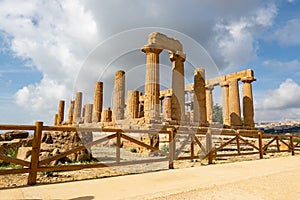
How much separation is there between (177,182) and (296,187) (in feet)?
7.51

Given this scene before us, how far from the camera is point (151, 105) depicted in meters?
18.2

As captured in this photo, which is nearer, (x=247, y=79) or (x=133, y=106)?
(x=133, y=106)

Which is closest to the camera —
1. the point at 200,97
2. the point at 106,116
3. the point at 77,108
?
the point at 200,97

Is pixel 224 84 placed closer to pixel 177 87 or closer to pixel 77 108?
pixel 177 87

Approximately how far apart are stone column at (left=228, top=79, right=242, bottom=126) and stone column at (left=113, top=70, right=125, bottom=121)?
1292cm

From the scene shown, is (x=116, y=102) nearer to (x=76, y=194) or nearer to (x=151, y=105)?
(x=151, y=105)

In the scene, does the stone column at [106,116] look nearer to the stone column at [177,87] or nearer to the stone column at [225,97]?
the stone column at [177,87]

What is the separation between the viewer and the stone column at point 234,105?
1022 inches

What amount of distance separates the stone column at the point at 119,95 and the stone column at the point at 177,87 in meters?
6.99

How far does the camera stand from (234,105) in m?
26.4

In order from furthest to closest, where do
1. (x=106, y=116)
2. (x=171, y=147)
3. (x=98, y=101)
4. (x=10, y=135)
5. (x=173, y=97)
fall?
(x=98, y=101), (x=106, y=116), (x=173, y=97), (x=10, y=135), (x=171, y=147)

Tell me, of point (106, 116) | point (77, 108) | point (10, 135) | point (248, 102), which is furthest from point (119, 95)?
point (248, 102)

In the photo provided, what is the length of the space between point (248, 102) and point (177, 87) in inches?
427

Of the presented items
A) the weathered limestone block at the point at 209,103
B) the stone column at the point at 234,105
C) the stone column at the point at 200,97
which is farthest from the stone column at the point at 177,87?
the weathered limestone block at the point at 209,103
